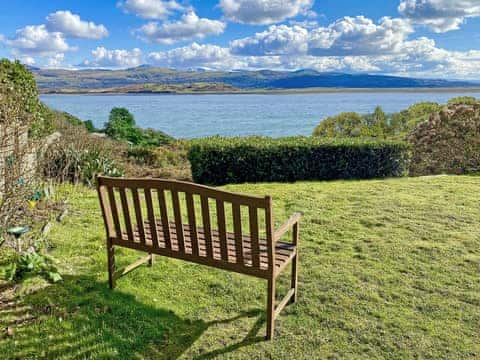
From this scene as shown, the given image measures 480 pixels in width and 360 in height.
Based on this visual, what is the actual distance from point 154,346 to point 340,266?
7.02ft

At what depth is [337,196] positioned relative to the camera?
670 centimetres

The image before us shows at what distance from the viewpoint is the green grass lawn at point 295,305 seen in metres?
2.64

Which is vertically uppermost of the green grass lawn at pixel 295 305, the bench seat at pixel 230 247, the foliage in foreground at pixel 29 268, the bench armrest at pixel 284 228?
the bench armrest at pixel 284 228

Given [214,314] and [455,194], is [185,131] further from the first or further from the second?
[214,314]

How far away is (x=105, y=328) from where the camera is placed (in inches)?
111

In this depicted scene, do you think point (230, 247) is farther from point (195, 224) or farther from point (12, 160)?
point (12, 160)

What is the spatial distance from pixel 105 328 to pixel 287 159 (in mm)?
6076

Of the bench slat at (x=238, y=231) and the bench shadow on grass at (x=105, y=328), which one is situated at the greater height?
the bench slat at (x=238, y=231)

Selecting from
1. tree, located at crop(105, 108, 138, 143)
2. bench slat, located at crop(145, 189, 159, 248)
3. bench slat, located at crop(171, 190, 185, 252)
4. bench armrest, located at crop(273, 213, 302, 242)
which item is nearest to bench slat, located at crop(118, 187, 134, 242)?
bench slat, located at crop(145, 189, 159, 248)

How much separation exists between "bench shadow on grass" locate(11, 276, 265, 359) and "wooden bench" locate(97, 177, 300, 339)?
0.28 meters

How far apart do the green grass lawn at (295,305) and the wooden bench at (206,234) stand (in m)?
0.28

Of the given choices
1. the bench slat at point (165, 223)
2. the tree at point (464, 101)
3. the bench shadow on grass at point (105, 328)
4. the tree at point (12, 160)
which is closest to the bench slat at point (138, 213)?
the bench slat at point (165, 223)

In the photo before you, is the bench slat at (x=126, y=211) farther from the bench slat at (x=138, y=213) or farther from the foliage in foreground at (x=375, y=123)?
the foliage in foreground at (x=375, y=123)

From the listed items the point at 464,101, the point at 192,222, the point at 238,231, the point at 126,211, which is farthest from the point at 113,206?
the point at 464,101
